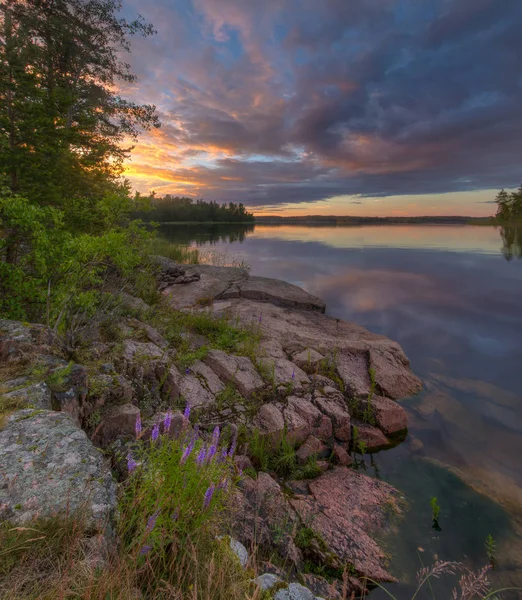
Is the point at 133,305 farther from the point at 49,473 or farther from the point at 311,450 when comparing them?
the point at 49,473

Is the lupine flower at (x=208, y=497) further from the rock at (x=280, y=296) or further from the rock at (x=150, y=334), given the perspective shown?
the rock at (x=280, y=296)

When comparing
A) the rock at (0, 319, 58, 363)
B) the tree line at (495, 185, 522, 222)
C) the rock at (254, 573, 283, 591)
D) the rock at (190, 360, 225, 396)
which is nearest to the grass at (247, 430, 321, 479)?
the rock at (190, 360, 225, 396)

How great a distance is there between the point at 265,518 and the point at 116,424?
2.07 meters

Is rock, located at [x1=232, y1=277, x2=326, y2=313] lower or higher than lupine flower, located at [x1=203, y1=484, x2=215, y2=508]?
lower

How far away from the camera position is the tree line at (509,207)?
108m

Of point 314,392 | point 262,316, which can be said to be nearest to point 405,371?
point 314,392

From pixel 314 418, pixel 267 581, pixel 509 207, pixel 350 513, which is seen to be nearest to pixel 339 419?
pixel 314 418

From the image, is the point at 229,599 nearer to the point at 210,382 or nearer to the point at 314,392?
the point at 210,382

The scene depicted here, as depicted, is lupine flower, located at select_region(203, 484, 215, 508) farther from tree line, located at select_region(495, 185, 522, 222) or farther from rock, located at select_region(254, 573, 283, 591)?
tree line, located at select_region(495, 185, 522, 222)

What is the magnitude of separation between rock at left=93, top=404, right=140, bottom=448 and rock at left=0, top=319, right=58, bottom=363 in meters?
1.15

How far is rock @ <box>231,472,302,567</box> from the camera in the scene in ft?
11.1

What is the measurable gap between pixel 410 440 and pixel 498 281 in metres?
20.6

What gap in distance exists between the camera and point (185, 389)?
531cm

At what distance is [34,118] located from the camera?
8469 mm
